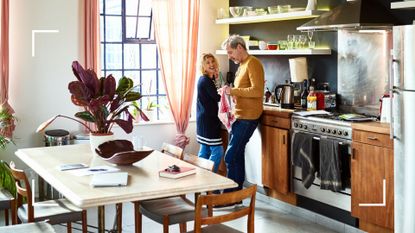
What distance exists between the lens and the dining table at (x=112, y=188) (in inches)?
133

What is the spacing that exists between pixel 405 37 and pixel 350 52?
4.91 ft

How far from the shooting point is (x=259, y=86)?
19.5ft

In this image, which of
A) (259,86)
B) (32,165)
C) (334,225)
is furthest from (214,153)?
(32,165)

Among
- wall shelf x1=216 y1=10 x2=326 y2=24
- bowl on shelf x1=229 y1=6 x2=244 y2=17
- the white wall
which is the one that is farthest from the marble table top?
bowl on shelf x1=229 y1=6 x2=244 y2=17

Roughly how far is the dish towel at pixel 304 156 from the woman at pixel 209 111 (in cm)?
83

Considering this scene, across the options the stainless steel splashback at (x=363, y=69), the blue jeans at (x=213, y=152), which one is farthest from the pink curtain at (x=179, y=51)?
the stainless steel splashback at (x=363, y=69)

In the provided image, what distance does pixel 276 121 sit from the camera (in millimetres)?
6059

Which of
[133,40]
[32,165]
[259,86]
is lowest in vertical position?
→ [32,165]

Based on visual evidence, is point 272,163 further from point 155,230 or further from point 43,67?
point 43,67

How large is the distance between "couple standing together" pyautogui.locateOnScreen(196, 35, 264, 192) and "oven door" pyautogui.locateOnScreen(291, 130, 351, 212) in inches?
20.6

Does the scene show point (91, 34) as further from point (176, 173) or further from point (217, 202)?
point (217, 202)

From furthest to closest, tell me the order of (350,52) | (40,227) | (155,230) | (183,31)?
(183,31)
(350,52)
(155,230)
(40,227)

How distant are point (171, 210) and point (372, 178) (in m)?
1.80

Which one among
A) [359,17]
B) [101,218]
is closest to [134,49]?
[359,17]
